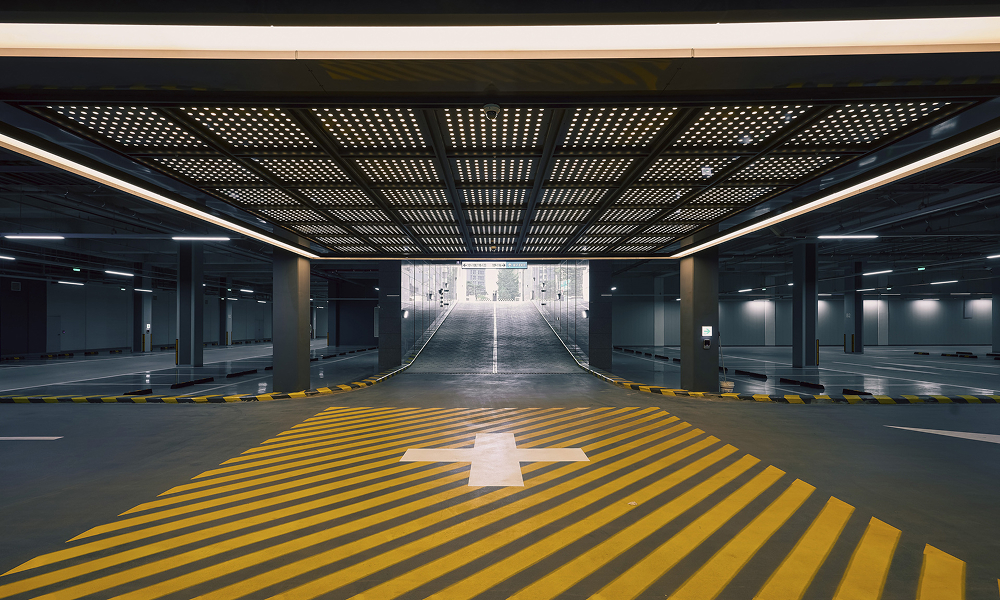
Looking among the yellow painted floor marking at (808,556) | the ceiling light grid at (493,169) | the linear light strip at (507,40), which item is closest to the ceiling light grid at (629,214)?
the ceiling light grid at (493,169)

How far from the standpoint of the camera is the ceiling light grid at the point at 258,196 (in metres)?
6.52

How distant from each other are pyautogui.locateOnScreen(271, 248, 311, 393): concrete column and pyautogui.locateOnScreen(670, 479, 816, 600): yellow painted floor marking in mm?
11053

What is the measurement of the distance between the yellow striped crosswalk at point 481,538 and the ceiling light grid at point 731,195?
13.4ft

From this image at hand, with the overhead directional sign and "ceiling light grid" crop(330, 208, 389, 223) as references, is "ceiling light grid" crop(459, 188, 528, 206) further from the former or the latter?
the overhead directional sign

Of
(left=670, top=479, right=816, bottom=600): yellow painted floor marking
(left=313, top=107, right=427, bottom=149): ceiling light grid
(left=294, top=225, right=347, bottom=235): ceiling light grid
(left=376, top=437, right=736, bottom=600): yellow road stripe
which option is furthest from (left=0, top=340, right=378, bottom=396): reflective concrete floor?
(left=670, top=479, right=816, bottom=600): yellow painted floor marking

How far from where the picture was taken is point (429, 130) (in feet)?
14.7

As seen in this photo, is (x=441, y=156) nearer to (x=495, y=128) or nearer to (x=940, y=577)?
(x=495, y=128)

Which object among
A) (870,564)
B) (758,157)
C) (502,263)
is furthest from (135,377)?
(870,564)

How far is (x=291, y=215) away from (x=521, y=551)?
7306 mm

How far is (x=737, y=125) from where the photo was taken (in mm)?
4258

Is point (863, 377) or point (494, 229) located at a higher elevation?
point (494, 229)

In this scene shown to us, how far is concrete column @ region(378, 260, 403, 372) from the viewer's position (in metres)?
17.5

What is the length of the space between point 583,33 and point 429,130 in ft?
6.83

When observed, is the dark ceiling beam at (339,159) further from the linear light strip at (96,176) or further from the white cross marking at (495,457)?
the white cross marking at (495,457)
